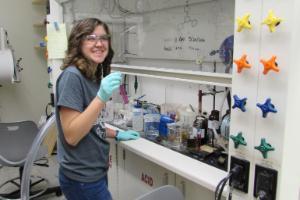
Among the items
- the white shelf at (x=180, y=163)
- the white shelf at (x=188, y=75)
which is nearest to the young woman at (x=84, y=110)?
the white shelf at (x=180, y=163)

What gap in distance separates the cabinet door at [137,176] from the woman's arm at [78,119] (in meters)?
0.66

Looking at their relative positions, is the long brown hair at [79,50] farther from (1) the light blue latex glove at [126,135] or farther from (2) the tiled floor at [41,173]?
(2) the tiled floor at [41,173]

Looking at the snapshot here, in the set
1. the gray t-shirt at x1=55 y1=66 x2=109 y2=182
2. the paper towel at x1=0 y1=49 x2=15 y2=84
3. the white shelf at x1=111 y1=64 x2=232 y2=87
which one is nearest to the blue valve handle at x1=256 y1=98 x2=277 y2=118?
the white shelf at x1=111 y1=64 x2=232 y2=87

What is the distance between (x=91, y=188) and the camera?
1.45 m

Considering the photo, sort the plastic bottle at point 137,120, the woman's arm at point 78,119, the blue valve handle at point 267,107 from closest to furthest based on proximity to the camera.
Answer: the blue valve handle at point 267,107 < the woman's arm at point 78,119 < the plastic bottle at point 137,120

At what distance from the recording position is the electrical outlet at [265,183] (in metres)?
0.92

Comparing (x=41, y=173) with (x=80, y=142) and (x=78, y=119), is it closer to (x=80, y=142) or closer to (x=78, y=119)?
(x=80, y=142)

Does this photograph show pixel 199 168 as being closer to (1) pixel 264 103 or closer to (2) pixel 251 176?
(2) pixel 251 176

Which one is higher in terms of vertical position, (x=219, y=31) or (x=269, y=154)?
(x=219, y=31)

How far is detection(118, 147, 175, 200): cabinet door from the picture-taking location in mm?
1773

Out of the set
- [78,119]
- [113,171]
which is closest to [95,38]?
[78,119]

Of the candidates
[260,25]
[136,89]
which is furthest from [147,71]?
[260,25]

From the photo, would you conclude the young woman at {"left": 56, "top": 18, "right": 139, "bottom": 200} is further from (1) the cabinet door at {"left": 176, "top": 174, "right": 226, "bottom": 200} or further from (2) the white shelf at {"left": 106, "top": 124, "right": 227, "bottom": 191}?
(1) the cabinet door at {"left": 176, "top": 174, "right": 226, "bottom": 200}

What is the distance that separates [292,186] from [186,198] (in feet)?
2.62
